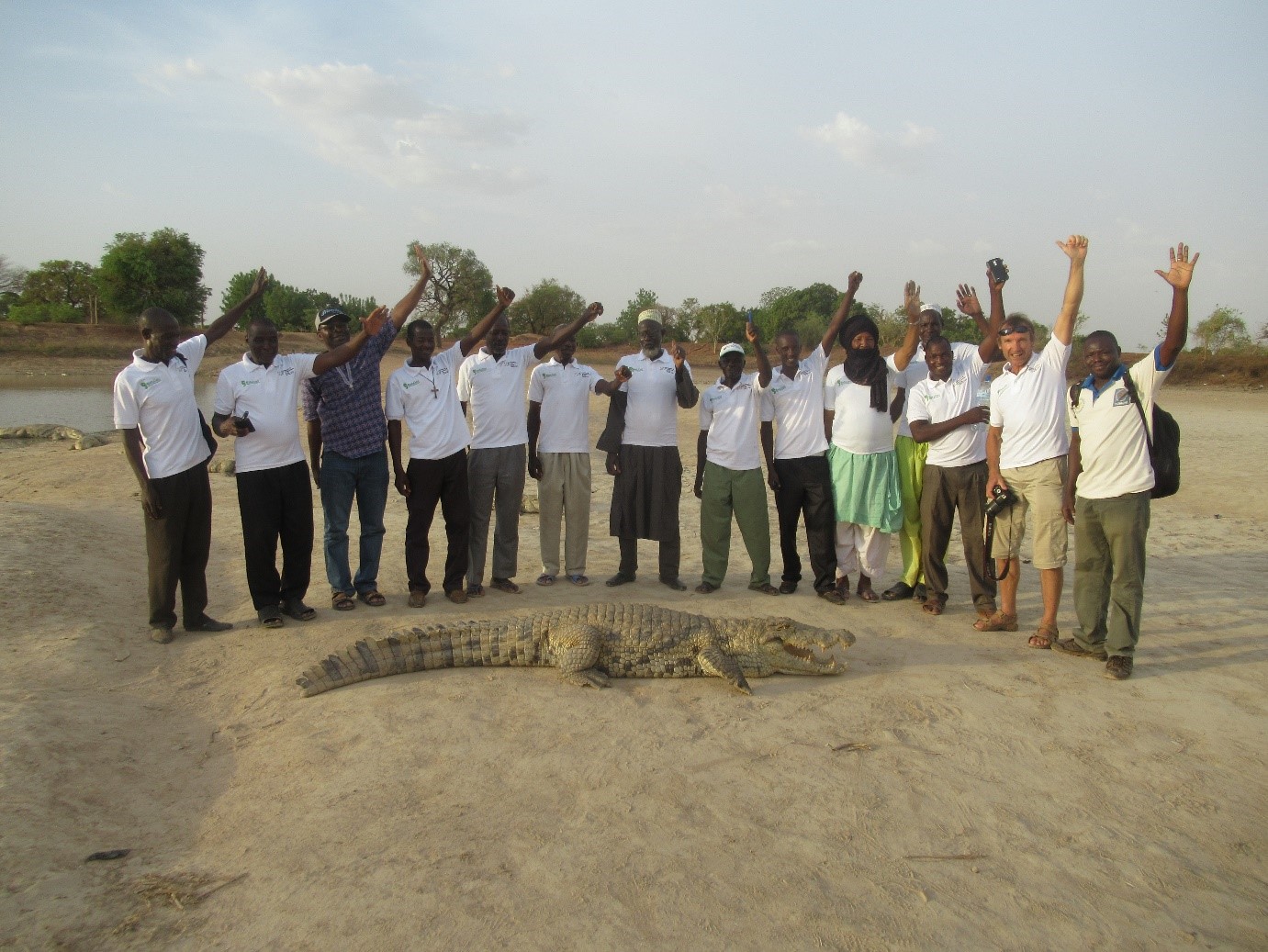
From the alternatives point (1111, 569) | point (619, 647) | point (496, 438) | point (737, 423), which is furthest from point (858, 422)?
point (496, 438)

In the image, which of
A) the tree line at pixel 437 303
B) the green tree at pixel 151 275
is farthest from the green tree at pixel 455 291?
the green tree at pixel 151 275

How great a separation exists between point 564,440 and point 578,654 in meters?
2.27

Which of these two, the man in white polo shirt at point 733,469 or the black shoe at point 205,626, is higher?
the man in white polo shirt at point 733,469

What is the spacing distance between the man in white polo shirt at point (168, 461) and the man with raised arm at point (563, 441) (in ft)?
7.93

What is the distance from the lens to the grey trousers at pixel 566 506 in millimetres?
6609

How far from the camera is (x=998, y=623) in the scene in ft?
18.6

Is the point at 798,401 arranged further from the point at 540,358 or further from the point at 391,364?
the point at 391,364

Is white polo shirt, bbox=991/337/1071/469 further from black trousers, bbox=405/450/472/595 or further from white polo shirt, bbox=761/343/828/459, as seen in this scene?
black trousers, bbox=405/450/472/595

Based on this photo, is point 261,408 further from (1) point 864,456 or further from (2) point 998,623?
(2) point 998,623

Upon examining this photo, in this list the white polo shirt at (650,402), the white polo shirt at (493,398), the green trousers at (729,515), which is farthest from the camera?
the white polo shirt at (650,402)

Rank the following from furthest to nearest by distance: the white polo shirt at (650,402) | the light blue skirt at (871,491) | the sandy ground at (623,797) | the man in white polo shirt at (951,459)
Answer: the white polo shirt at (650,402) → the light blue skirt at (871,491) → the man in white polo shirt at (951,459) → the sandy ground at (623,797)

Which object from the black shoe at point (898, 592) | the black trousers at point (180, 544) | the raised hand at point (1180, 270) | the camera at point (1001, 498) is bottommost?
the black shoe at point (898, 592)

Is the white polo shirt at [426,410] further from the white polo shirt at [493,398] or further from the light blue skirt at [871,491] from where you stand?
the light blue skirt at [871,491]

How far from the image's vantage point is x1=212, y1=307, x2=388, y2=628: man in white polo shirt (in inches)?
211
